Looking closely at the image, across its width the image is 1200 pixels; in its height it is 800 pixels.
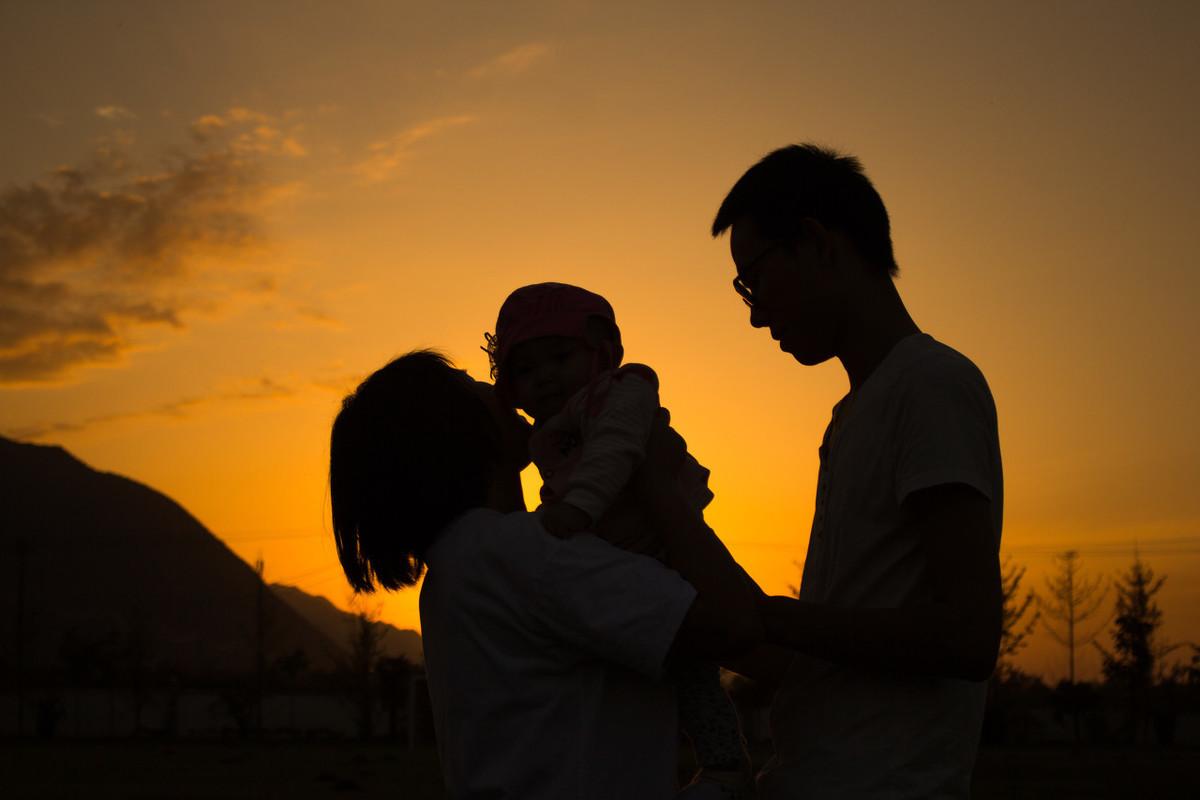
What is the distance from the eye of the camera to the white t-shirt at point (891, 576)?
2.09 metres

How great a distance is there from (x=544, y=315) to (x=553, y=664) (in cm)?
143

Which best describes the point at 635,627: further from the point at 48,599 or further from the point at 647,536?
the point at 48,599

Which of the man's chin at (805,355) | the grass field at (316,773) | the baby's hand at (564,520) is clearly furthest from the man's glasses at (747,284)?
the grass field at (316,773)

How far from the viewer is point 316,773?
2862cm

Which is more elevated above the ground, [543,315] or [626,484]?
[543,315]

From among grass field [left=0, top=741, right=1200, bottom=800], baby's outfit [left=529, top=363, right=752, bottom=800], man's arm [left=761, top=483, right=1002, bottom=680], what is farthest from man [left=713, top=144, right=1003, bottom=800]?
grass field [left=0, top=741, right=1200, bottom=800]

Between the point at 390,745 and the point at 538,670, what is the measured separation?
46699 mm

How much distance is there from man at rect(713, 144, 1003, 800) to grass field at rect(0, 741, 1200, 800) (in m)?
20.8

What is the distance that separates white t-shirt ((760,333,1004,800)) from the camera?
2.09m

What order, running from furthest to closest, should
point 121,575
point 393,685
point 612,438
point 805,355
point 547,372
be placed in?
point 121,575, point 393,685, point 547,372, point 612,438, point 805,355

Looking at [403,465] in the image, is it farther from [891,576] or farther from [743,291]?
[891,576]

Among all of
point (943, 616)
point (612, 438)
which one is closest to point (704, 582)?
point (943, 616)

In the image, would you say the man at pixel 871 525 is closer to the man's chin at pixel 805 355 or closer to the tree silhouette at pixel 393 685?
the man's chin at pixel 805 355

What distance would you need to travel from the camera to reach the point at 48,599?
127 meters
